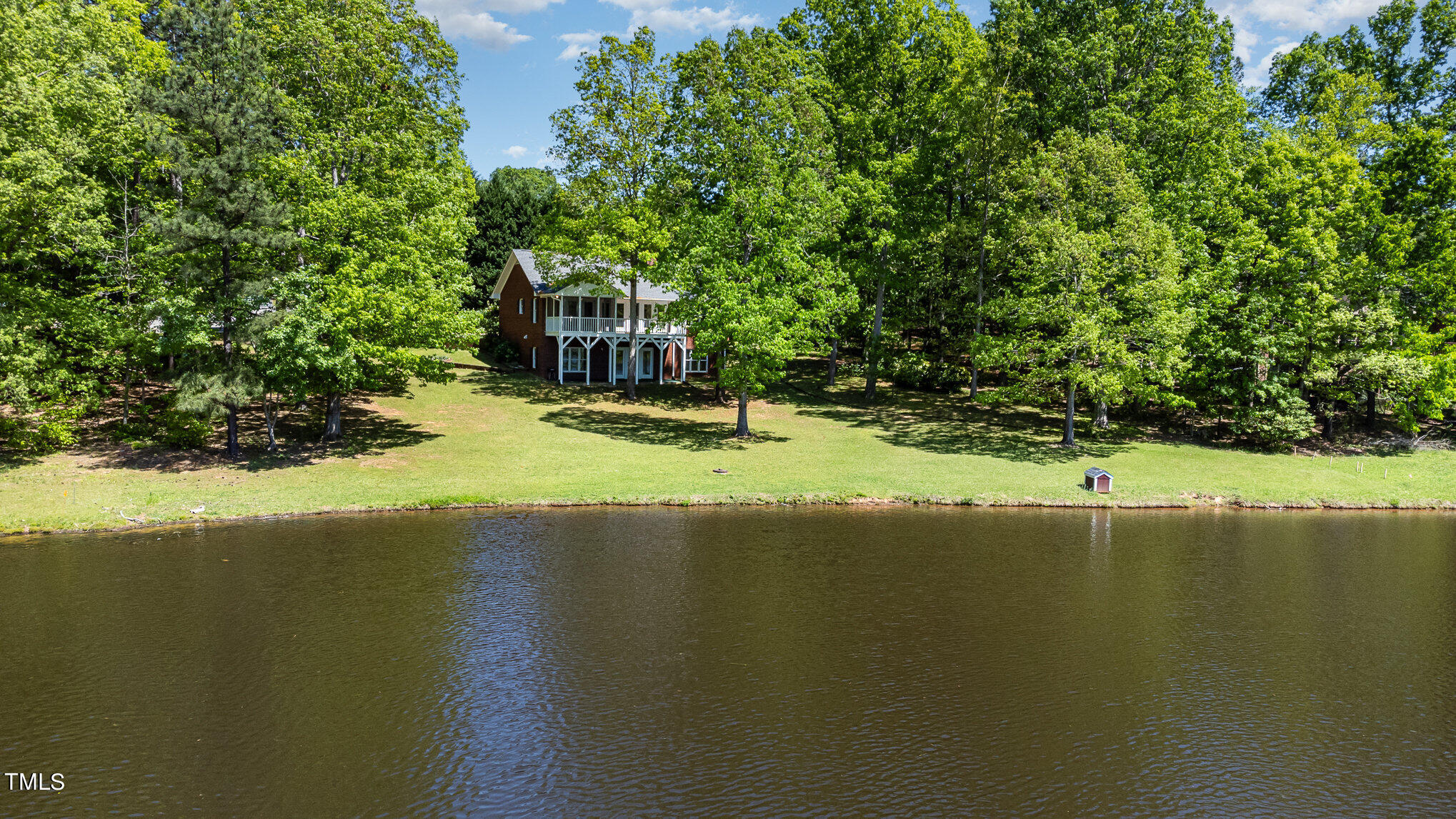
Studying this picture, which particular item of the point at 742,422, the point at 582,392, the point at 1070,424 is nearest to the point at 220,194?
the point at 582,392

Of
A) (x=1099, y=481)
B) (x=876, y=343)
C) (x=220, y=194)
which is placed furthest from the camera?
(x=876, y=343)

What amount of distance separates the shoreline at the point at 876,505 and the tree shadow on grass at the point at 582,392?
16579mm

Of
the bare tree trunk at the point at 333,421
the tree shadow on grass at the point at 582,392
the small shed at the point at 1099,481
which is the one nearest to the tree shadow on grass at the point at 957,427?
the small shed at the point at 1099,481

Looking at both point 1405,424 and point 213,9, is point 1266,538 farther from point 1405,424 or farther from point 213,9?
point 213,9

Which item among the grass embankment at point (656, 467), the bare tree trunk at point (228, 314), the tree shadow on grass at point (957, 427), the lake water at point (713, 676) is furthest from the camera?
the tree shadow on grass at point (957, 427)

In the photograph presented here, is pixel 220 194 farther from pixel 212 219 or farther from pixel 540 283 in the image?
pixel 540 283

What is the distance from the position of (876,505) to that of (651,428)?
568 inches

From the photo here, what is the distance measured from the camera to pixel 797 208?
37.2m

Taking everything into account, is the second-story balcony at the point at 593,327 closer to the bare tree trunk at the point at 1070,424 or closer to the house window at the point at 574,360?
the house window at the point at 574,360

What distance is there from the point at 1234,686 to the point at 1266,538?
13.4 metres

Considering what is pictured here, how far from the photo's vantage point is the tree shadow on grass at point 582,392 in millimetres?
44031

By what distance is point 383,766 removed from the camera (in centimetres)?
1041

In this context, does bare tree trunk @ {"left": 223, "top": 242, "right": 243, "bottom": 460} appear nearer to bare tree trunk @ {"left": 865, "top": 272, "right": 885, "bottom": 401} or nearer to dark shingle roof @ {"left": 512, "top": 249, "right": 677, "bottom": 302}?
dark shingle roof @ {"left": 512, "top": 249, "right": 677, "bottom": 302}

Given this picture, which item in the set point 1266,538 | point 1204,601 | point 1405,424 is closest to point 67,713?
point 1204,601
